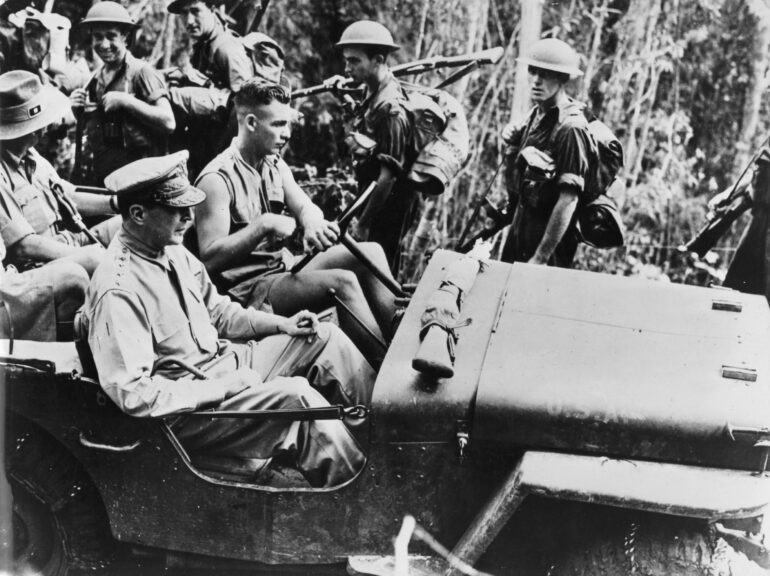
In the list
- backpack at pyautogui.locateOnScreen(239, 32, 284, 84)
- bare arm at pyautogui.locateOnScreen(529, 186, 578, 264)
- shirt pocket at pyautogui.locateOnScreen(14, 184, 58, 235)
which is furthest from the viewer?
backpack at pyautogui.locateOnScreen(239, 32, 284, 84)

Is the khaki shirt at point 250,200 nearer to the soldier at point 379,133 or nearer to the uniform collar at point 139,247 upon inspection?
the uniform collar at point 139,247

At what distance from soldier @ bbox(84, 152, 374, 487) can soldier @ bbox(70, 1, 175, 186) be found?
3252mm

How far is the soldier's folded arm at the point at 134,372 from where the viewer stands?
3199 millimetres

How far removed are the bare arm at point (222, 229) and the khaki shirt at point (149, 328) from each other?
45 centimetres

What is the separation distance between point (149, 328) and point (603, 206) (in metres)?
2.90

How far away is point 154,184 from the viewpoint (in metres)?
3.41

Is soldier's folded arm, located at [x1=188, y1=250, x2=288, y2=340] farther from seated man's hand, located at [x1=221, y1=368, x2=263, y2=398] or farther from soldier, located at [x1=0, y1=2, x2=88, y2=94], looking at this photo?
soldier, located at [x1=0, y1=2, x2=88, y2=94]

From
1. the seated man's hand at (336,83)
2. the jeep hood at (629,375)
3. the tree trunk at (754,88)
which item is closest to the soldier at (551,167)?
the jeep hood at (629,375)

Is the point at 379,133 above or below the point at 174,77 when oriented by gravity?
above

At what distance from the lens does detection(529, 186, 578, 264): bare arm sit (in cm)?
525

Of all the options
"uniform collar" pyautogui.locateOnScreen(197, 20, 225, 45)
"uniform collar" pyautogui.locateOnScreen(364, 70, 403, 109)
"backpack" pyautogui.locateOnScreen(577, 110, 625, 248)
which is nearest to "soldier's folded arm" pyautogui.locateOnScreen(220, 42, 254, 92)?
"uniform collar" pyautogui.locateOnScreen(197, 20, 225, 45)

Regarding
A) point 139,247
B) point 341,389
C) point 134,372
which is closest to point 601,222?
point 341,389

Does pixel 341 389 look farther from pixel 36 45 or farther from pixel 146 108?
pixel 36 45

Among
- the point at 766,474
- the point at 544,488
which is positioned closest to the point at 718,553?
the point at 766,474
